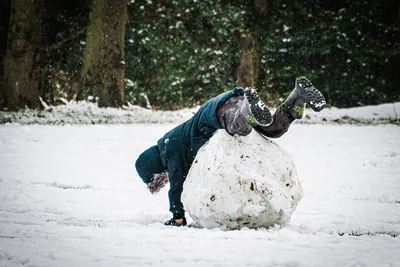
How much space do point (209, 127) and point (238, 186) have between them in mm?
585

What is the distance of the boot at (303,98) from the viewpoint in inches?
165

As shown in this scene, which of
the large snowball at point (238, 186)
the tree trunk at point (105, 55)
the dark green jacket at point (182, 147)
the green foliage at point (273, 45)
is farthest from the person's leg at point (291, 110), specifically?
the green foliage at point (273, 45)

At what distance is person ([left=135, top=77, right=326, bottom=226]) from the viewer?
3830 mm

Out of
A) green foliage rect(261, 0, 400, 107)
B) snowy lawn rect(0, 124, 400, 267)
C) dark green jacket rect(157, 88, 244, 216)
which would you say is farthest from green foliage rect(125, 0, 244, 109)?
dark green jacket rect(157, 88, 244, 216)

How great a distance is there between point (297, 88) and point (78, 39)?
13.7m

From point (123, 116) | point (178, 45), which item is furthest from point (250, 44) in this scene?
point (123, 116)

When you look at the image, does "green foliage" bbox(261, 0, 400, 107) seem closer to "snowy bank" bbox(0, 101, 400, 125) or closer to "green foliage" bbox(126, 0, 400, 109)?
"green foliage" bbox(126, 0, 400, 109)

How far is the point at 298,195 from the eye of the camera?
13.4 ft

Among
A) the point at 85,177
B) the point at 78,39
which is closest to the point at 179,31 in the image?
the point at 78,39

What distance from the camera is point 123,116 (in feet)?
42.9

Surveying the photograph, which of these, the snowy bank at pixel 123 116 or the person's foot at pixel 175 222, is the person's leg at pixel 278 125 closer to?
the person's foot at pixel 175 222

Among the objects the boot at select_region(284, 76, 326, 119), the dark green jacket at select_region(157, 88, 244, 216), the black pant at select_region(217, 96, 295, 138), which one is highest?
the boot at select_region(284, 76, 326, 119)

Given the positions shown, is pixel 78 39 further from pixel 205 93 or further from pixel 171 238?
pixel 171 238

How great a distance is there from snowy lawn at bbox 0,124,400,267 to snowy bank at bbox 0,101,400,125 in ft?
6.24
